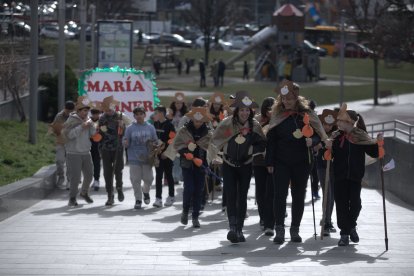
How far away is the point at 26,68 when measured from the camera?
101ft

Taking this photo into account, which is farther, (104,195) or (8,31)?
(8,31)

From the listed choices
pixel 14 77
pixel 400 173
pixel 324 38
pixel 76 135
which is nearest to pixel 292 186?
pixel 76 135

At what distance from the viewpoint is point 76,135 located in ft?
52.7

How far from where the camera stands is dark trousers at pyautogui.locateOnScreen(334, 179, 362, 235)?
1249 centimetres

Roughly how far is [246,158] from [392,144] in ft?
30.3

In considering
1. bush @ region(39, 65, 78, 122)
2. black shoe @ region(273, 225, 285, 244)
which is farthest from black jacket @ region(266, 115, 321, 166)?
bush @ region(39, 65, 78, 122)

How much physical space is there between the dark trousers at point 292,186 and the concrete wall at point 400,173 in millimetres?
6334

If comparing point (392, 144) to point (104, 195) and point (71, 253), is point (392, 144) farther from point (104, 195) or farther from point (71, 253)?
point (71, 253)

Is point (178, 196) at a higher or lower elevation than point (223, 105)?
lower

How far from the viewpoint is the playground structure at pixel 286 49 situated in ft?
183

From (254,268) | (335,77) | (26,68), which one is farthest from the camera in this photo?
(335,77)

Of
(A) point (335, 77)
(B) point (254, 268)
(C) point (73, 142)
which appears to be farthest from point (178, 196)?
(A) point (335, 77)

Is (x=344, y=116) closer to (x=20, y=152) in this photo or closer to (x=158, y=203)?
(x=158, y=203)

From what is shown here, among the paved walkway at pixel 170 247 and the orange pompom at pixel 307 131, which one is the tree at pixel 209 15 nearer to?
the paved walkway at pixel 170 247
